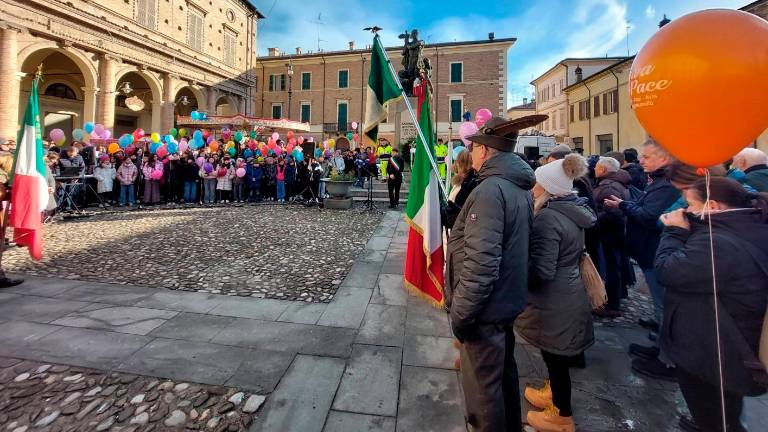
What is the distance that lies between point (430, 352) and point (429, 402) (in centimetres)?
66

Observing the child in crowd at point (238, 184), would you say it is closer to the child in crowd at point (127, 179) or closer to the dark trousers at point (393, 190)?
the child in crowd at point (127, 179)

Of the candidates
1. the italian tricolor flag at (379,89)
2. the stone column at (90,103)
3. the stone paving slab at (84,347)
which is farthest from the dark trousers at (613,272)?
the stone column at (90,103)

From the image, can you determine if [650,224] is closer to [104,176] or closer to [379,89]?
[379,89]

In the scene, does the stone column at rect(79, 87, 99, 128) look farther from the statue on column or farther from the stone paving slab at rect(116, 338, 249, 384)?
the stone paving slab at rect(116, 338, 249, 384)

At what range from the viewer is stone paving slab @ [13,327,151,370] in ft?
8.94

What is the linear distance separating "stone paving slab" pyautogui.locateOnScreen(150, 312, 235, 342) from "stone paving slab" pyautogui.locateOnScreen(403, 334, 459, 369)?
5.93 feet

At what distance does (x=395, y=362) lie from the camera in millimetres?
2816

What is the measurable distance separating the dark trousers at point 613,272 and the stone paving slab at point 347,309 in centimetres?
284

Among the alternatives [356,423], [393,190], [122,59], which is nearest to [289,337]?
[356,423]

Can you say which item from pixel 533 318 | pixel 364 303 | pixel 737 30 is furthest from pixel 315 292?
pixel 737 30

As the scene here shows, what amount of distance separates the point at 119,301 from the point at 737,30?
220 inches

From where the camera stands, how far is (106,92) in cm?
1775

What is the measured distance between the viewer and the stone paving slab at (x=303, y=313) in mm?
3537

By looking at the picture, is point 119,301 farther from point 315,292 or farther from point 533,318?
point 533,318
